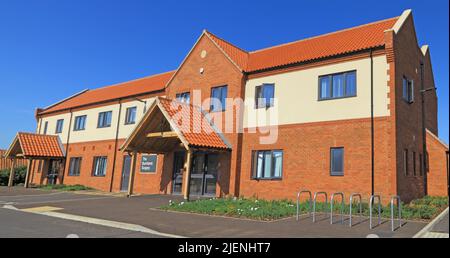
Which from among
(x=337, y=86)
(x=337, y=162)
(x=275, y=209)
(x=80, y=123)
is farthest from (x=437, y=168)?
(x=80, y=123)

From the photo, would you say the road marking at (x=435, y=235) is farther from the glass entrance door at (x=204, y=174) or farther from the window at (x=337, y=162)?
the glass entrance door at (x=204, y=174)

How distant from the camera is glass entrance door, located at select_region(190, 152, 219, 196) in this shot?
18.7 m

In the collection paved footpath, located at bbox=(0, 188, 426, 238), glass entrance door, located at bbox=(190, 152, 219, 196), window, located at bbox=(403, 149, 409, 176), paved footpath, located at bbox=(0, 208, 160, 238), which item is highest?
window, located at bbox=(403, 149, 409, 176)

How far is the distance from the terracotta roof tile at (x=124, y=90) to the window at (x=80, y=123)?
3.55 ft

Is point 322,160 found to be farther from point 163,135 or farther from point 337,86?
point 163,135

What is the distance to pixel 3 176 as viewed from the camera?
30719mm

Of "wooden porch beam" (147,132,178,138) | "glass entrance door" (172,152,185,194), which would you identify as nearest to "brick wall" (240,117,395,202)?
"wooden porch beam" (147,132,178,138)

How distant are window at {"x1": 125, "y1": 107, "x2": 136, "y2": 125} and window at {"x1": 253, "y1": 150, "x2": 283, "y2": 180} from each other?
10634 mm

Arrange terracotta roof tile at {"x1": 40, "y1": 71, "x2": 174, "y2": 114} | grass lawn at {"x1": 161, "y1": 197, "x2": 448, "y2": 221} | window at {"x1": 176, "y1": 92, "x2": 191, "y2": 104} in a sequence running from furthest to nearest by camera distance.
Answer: terracotta roof tile at {"x1": 40, "y1": 71, "x2": 174, "y2": 114}, window at {"x1": 176, "y1": 92, "x2": 191, "y2": 104}, grass lawn at {"x1": 161, "y1": 197, "x2": 448, "y2": 221}

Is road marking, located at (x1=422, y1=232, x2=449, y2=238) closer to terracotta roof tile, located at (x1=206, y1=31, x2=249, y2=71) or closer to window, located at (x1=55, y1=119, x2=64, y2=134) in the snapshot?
terracotta roof tile, located at (x1=206, y1=31, x2=249, y2=71)

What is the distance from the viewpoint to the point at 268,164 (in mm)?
17250

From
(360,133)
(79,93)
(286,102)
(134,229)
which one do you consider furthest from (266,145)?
(79,93)

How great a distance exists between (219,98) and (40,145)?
17.3 m

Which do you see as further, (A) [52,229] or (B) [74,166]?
(B) [74,166]
